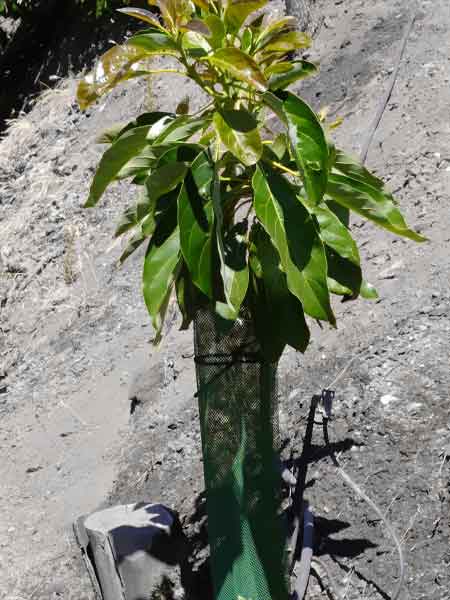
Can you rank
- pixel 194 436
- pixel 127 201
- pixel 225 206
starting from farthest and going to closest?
pixel 127 201 < pixel 194 436 < pixel 225 206

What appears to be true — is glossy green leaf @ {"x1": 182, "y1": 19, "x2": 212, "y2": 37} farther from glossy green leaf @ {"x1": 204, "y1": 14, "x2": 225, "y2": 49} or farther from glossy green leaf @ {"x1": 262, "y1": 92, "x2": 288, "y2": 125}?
glossy green leaf @ {"x1": 262, "y1": 92, "x2": 288, "y2": 125}

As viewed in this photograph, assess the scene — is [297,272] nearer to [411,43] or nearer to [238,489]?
[238,489]

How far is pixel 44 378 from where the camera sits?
5.77 m

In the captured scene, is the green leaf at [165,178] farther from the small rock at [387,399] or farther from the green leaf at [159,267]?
the small rock at [387,399]

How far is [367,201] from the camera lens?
2.20m

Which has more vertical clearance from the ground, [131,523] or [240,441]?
[240,441]

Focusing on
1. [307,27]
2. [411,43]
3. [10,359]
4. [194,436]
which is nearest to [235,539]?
[194,436]

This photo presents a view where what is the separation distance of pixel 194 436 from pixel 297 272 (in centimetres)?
212

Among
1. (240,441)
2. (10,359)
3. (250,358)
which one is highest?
(250,358)

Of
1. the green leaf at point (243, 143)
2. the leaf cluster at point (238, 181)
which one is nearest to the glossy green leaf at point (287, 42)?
the leaf cluster at point (238, 181)

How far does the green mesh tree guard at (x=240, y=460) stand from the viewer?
8.38 feet

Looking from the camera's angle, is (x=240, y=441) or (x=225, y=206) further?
(x=240, y=441)

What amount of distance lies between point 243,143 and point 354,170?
0.39 meters

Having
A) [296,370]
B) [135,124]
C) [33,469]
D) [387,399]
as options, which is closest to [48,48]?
[33,469]
